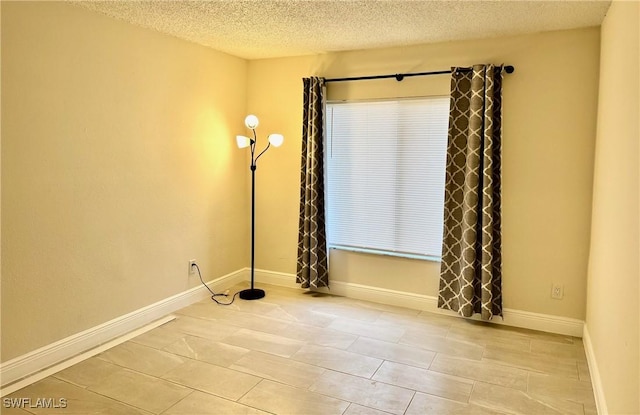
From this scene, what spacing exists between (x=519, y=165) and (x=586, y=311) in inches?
46.6

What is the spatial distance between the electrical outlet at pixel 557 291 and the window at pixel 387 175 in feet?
2.96

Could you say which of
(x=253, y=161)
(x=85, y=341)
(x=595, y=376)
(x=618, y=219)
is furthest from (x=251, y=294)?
(x=618, y=219)

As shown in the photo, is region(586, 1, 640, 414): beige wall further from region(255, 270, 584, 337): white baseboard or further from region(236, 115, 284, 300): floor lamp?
region(236, 115, 284, 300): floor lamp

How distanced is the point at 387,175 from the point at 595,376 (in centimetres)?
212

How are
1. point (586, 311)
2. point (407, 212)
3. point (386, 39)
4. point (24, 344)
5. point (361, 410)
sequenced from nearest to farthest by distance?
1. point (361, 410)
2. point (24, 344)
3. point (586, 311)
4. point (386, 39)
5. point (407, 212)

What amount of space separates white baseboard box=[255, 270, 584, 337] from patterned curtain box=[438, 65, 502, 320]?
17cm

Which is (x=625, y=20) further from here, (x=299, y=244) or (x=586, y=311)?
(x=299, y=244)

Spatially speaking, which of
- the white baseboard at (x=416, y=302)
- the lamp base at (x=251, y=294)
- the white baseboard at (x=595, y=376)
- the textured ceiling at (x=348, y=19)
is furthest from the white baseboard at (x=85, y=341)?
the white baseboard at (x=595, y=376)

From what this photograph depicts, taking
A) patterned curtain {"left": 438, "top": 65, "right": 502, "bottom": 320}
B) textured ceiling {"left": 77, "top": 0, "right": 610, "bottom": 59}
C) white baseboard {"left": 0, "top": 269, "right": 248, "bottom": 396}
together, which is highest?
textured ceiling {"left": 77, "top": 0, "right": 610, "bottom": 59}

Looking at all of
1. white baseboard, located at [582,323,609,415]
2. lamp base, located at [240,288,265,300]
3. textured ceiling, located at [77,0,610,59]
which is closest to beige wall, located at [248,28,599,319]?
textured ceiling, located at [77,0,610,59]

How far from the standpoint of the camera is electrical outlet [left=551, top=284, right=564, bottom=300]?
334 cm

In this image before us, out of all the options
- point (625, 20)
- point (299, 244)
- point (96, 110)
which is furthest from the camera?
point (299, 244)

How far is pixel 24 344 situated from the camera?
8.64 feet

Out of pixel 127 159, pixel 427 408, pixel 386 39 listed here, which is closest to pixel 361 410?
pixel 427 408
